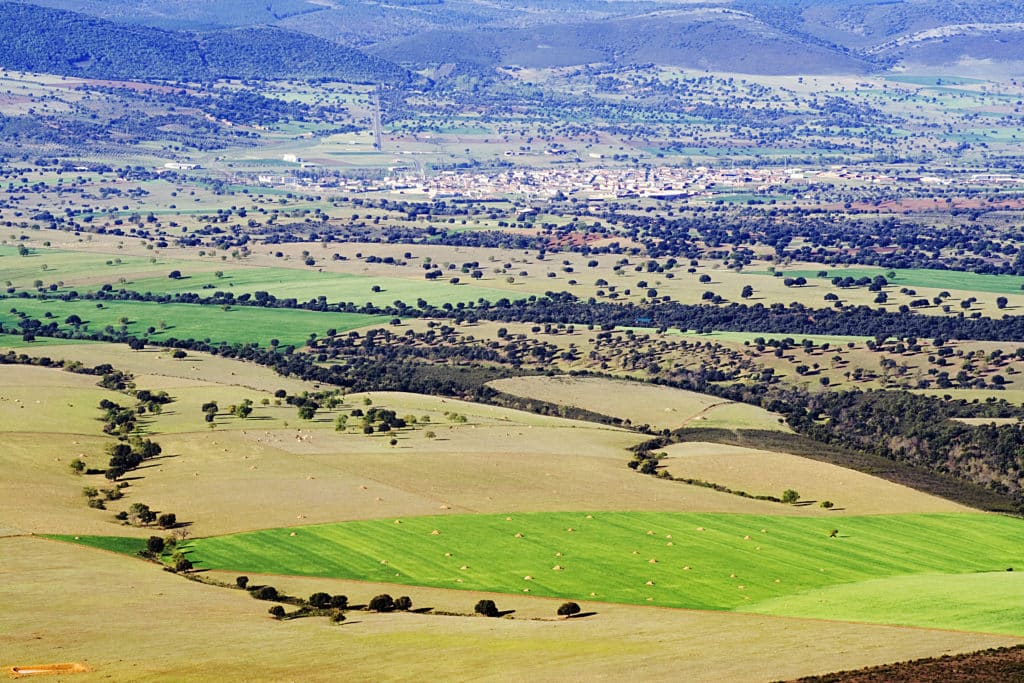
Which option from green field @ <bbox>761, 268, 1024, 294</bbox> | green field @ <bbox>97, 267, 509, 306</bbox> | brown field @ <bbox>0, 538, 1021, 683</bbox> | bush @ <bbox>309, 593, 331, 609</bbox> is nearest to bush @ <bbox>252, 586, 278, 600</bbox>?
brown field @ <bbox>0, 538, 1021, 683</bbox>

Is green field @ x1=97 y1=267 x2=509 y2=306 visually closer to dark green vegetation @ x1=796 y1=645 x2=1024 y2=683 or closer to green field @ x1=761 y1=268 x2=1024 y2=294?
green field @ x1=761 y1=268 x2=1024 y2=294

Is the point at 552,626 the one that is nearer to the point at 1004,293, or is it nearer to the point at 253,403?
the point at 253,403

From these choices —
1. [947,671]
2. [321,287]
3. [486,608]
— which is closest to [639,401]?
[486,608]

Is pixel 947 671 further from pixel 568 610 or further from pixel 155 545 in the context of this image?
pixel 155 545

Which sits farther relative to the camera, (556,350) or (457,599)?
(556,350)

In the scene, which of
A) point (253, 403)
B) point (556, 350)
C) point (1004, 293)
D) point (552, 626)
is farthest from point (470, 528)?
point (1004, 293)
